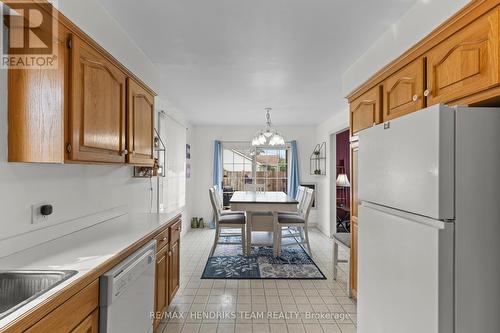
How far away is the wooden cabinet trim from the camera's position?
137 centimetres

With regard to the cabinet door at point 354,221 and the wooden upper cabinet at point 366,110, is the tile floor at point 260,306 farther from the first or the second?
the wooden upper cabinet at point 366,110

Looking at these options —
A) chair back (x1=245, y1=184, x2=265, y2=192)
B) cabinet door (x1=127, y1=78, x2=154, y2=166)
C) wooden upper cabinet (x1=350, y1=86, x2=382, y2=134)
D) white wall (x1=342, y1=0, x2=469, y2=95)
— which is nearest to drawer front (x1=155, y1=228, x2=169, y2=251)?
cabinet door (x1=127, y1=78, x2=154, y2=166)

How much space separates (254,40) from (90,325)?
2139mm

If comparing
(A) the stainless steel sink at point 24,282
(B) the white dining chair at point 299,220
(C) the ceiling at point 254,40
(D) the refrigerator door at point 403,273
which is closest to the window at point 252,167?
(B) the white dining chair at point 299,220

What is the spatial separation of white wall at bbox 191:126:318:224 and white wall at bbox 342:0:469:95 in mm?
3981

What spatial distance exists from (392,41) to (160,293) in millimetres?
2534

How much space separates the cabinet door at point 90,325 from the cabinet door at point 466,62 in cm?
201

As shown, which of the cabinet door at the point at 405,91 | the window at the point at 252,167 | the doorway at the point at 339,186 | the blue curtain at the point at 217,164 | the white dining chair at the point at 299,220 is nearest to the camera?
the cabinet door at the point at 405,91

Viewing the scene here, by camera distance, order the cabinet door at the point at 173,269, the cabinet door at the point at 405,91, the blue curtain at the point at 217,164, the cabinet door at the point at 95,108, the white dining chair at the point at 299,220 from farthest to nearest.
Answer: the blue curtain at the point at 217,164 < the white dining chair at the point at 299,220 < the cabinet door at the point at 173,269 < the cabinet door at the point at 405,91 < the cabinet door at the point at 95,108

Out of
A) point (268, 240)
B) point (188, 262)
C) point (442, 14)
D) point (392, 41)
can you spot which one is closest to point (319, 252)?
point (268, 240)

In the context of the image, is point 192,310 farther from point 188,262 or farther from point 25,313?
point 25,313

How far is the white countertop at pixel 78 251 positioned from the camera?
1292 mm

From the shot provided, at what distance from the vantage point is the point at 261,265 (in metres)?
3.96

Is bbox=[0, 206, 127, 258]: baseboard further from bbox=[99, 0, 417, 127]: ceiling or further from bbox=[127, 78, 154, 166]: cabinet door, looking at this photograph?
bbox=[99, 0, 417, 127]: ceiling
